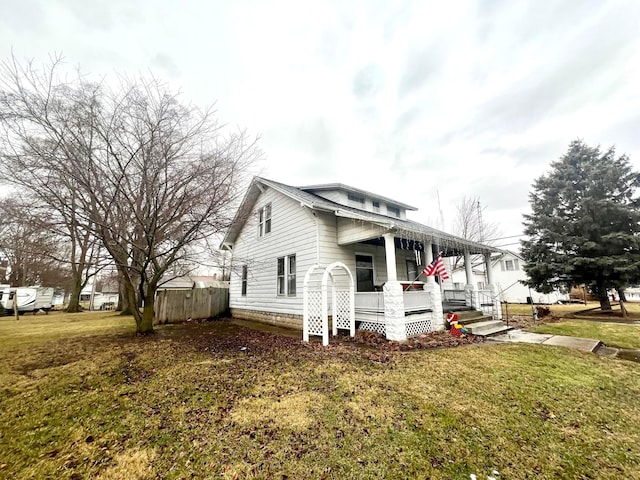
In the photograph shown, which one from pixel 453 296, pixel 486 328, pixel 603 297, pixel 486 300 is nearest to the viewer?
pixel 486 328

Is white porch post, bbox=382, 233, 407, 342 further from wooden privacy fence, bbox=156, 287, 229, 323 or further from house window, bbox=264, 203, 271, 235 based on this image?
wooden privacy fence, bbox=156, 287, 229, 323

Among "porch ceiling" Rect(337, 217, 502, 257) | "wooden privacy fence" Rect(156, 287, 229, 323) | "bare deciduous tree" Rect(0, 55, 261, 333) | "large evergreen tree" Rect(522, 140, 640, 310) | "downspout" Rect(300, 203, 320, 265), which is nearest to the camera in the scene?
"bare deciduous tree" Rect(0, 55, 261, 333)

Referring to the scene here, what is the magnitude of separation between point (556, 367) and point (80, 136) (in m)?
12.1

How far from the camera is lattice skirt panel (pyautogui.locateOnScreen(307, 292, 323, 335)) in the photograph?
810cm

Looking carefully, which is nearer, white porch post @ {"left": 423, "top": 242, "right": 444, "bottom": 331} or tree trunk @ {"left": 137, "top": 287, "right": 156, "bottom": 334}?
white porch post @ {"left": 423, "top": 242, "right": 444, "bottom": 331}

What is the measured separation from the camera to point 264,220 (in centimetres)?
1246

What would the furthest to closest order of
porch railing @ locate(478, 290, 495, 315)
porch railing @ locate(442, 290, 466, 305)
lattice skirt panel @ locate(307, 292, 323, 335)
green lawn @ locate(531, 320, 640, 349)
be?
1. porch railing @ locate(442, 290, 466, 305)
2. porch railing @ locate(478, 290, 495, 315)
3. lattice skirt panel @ locate(307, 292, 323, 335)
4. green lawn @ locate(531, 320, 640, 349)

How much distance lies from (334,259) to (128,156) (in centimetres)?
691

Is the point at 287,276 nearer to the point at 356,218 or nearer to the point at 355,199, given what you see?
the point at 356,218

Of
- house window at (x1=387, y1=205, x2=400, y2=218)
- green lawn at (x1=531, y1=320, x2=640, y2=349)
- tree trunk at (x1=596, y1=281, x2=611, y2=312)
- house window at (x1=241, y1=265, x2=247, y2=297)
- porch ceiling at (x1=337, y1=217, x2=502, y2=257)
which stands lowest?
green lawn at (x1=531, y1=320, x2=640, y2=349)

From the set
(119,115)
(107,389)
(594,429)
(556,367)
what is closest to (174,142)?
(119,115)

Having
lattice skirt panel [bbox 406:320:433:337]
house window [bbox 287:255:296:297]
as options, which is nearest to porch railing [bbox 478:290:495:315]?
lattice skirt panel [bbox 406:320:433:337]

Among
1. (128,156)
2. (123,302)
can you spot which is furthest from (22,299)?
(128,156)

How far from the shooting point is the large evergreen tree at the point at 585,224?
11.9m
